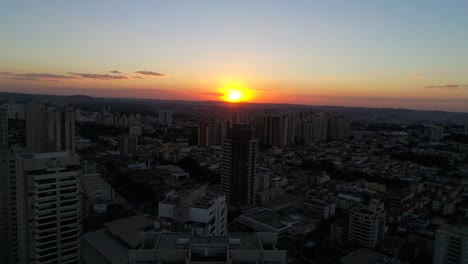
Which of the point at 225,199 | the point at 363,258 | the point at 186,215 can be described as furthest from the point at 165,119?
the point at 186,215

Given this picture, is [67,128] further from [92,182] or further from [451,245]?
[451,245]

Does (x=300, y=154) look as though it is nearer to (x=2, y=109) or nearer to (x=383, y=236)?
(x=383, y=236)

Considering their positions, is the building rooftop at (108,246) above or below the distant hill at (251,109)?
below

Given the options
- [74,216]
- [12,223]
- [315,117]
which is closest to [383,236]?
[74,216]

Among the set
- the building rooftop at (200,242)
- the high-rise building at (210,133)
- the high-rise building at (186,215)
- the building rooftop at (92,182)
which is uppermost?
the building rooftop at (200,242)

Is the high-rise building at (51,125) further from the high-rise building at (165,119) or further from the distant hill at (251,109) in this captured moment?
the distant hill at (251,109)

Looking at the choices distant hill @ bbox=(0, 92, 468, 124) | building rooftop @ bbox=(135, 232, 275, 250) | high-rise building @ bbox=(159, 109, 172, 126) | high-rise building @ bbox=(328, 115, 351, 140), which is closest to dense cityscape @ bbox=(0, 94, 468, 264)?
building rooftop @ bbox=(135, 232, 275, 250)

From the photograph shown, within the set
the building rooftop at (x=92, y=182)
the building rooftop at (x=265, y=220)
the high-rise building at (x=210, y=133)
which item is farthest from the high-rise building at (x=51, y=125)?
the high-rise building at (x=210, y=133)
